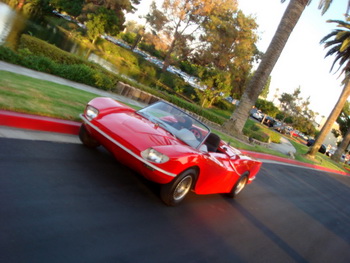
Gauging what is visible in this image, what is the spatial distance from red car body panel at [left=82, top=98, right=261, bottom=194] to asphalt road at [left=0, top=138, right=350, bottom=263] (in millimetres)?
513

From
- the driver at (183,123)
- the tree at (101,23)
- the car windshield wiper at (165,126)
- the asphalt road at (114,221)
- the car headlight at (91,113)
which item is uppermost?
the tree at (101,23)

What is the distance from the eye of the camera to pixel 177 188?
16.9 feet

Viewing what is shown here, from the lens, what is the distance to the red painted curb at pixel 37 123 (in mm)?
5660

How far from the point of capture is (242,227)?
235 inches

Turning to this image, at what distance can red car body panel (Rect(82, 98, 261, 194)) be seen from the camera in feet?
15.3

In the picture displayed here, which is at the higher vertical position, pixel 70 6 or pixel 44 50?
pixel 70 6

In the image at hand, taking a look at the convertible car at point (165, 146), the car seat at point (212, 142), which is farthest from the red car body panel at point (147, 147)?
the car seat at point (212, 142)

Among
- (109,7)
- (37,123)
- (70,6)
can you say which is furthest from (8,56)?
(70,6)

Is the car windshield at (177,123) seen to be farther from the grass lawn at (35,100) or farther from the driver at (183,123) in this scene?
the grass lawn at (35,100)

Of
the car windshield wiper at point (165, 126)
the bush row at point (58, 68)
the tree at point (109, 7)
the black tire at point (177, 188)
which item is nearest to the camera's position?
the black tire at point (177, 188)

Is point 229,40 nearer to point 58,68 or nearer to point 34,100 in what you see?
point 58,68

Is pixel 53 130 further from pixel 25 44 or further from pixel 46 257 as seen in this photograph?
pixel 25 44

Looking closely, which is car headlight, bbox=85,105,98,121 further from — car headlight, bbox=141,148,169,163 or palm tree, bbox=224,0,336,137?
palm tree, bbox=224,0,336,137

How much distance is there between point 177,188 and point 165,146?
765mm
